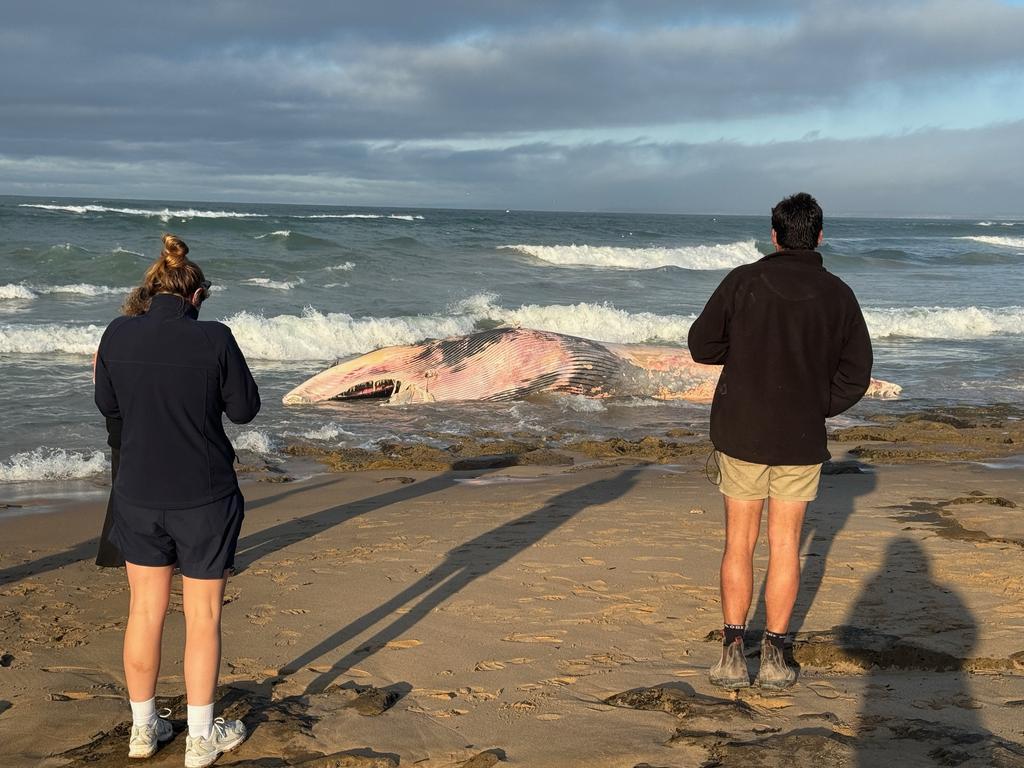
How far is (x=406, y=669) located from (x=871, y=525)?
11.3 ft

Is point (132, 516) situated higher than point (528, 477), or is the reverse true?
point (132, 516)

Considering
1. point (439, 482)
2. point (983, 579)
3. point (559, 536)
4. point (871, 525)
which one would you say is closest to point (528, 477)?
point (439, 482)

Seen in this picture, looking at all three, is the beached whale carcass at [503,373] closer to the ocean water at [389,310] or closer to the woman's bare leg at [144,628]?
the ocean water at [389,310]

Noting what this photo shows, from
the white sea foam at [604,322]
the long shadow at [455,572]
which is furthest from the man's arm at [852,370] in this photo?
the white sea foam at [604,322]

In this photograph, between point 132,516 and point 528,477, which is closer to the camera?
point 132,516

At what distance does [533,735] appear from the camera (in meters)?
3.54

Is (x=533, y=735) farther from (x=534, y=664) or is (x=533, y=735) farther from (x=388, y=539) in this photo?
(x=388, y=539)

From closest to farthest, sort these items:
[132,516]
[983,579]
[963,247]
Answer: [132,516], [983,579], [963,247]

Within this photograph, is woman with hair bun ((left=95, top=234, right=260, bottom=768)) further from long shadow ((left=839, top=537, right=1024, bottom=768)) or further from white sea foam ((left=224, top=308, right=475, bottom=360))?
white sea foam ((left=224, top=308, right=475, bottom=360))

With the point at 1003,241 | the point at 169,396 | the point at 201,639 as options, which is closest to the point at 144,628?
the point at 201,639

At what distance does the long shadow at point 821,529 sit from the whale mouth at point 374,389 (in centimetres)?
558

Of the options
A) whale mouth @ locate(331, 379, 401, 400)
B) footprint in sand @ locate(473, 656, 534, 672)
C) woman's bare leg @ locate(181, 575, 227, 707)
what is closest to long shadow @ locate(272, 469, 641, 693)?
footprint in sand @ locate(473, 656, 534, 672)

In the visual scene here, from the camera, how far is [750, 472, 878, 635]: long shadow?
4836mm

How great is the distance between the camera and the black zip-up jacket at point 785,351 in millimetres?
3895
